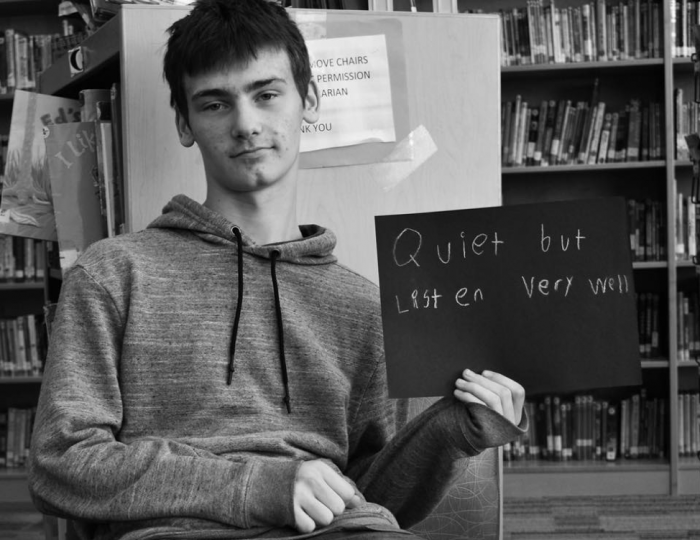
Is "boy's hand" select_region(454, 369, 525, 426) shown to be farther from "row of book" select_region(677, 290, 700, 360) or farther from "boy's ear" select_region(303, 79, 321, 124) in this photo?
"row of book" select_region(677, 290, 700, 360)

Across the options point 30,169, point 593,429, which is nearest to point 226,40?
point 30,169

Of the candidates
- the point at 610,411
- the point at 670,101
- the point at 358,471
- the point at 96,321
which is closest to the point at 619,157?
the point at 670,101

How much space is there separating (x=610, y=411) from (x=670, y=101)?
48.7 inches

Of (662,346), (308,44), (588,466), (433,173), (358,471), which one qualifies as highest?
(308,44)

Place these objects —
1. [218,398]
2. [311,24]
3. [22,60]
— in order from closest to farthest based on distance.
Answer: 1. [218,398]
2. [311,24]
3. [22,60]

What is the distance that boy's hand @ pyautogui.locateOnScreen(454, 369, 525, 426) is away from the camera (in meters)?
1.08

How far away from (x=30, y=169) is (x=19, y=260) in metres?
2.22

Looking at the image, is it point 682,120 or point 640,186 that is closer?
point 682,120

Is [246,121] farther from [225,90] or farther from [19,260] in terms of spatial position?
[19,260]

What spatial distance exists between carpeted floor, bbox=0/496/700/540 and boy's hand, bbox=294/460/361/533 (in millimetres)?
2076

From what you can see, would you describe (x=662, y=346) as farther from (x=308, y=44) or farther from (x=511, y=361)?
(x=511, y=361)

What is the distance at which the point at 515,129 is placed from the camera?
370 centimetres

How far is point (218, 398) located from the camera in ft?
3.82

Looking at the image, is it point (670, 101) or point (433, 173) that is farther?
point (670, 101)
